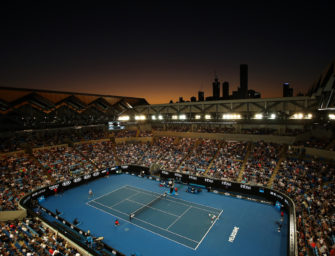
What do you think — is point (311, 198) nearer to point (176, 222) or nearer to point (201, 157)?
point (176, 222)

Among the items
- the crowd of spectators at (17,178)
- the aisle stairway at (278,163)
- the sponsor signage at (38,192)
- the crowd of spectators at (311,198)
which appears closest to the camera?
the crowd of spectators at (311,198)

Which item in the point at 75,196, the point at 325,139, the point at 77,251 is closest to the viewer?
the point at 77,251

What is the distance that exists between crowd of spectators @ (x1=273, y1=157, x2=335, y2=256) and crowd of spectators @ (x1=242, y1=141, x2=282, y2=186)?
148 cm

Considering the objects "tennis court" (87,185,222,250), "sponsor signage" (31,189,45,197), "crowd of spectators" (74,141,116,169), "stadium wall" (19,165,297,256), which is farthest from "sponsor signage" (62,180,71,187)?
"tennis court" (87,185,222,250)

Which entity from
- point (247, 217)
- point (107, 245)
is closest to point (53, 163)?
point (107, 245)

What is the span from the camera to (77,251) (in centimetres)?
1429

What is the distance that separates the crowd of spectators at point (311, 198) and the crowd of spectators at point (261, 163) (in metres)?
1.48

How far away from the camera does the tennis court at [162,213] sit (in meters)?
18.4

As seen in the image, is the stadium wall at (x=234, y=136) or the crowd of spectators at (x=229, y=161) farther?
the stadium wall at (x=234, y=136)

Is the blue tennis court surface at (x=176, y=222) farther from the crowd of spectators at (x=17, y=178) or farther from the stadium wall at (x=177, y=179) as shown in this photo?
the crowd of spectators at (x=17, y=178)

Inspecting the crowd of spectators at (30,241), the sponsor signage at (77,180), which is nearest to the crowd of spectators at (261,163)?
the crowd of spectators at (30,241)

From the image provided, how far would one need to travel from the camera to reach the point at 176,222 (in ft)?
66.5

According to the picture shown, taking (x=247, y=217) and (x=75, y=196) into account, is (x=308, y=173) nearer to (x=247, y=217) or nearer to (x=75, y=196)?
(x=247, y=217)

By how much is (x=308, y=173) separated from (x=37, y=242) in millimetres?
29247
